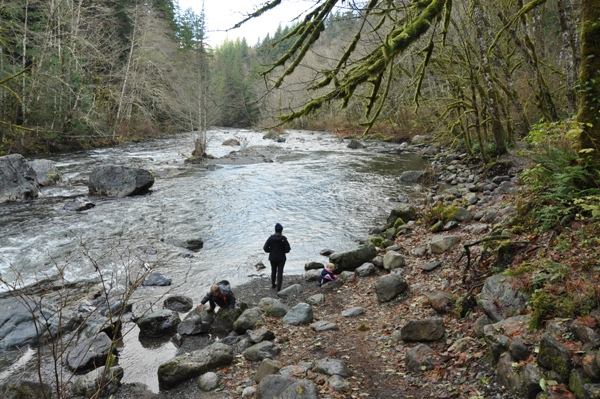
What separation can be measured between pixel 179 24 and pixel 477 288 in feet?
211

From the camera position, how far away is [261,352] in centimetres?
631

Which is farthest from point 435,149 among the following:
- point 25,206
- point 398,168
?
point 25,206

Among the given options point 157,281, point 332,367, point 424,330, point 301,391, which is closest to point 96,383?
point 301,391

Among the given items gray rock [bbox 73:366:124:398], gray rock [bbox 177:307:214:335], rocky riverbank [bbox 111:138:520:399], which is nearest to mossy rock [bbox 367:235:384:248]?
rocky riverbank [bbox 111:138:520:399]

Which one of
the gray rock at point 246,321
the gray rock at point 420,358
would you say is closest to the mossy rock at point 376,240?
the gray rock at point 246,321

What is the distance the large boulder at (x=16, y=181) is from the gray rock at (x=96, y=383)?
13249 millimetres

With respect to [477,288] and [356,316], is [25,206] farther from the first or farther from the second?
[477,288]

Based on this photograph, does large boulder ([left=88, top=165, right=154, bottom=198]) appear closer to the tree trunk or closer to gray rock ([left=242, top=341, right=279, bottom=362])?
gray rock ([left=242, top=341, right=279, bottom=362])

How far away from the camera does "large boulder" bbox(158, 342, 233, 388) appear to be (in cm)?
592

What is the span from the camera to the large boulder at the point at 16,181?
51.7ft

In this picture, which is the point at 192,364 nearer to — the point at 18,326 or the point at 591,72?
the point at 18,326

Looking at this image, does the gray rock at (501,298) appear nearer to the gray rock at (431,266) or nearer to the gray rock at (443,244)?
the gray rock at (431,266)

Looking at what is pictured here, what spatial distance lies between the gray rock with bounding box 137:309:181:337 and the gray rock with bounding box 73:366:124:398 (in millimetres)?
1442

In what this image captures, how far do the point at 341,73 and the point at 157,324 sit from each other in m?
6.16
